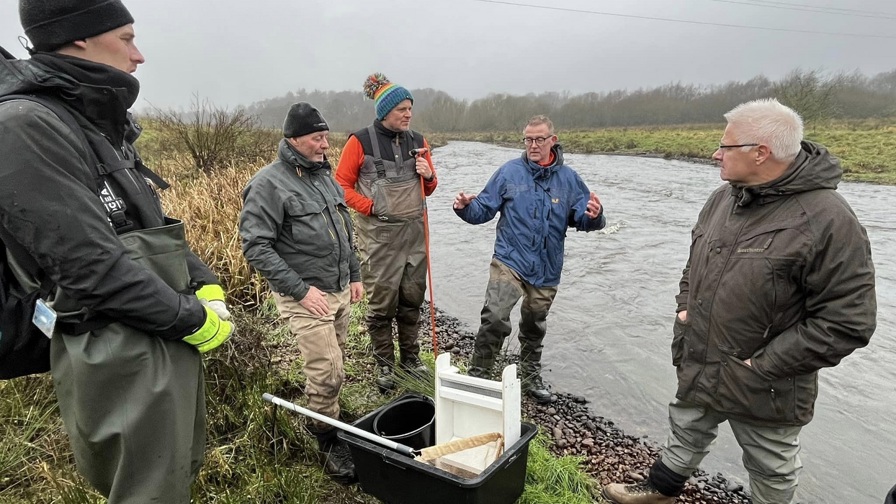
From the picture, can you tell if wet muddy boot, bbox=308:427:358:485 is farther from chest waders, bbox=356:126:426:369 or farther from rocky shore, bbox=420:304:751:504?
rocky shore, bbox=420:304:751:504

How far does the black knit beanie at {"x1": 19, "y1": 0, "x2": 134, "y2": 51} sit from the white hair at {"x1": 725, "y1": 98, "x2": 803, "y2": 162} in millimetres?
2603

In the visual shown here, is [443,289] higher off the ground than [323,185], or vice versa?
[323,185]

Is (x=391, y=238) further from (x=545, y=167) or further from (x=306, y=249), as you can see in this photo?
(x=545, y=167)

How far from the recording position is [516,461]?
251 centimetres

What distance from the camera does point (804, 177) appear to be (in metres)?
2.33

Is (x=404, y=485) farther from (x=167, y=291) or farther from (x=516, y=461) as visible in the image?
(x=167, y=291)

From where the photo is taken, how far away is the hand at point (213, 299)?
195cm

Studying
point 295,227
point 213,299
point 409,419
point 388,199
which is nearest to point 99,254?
point 213,299

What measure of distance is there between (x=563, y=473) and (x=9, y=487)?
298 centimetres

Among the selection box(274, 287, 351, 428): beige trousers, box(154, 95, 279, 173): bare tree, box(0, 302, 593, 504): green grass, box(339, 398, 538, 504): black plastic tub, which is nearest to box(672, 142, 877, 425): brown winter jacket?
box(339, 398, 538, 504): black plastic tub

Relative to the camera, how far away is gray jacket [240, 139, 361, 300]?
2898mm

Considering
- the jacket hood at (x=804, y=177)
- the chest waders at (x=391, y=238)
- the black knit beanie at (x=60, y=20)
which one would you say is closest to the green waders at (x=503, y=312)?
the chest waders at (x=391, y=238)

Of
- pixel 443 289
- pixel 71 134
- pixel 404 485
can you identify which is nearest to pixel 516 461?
pixel 404 485

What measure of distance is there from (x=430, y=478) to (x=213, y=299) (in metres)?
1.23
